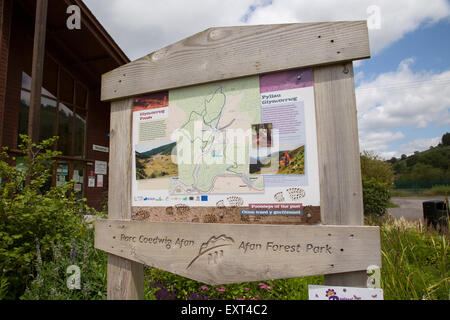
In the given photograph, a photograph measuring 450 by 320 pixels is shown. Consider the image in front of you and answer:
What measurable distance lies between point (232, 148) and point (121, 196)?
93cm

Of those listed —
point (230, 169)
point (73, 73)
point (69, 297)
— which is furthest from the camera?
point (73, 73)

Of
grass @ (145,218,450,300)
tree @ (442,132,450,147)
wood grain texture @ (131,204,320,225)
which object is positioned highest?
tree @ (442,132,450,147)

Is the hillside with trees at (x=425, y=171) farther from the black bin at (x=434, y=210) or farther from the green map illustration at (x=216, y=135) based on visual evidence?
the green map illustration at (x=216, y=135)

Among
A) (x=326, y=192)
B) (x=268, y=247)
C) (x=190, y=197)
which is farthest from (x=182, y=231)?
(x=326, y=192)

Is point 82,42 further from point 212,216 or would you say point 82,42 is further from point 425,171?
point 425,171

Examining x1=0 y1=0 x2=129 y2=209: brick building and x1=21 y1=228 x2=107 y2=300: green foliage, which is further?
x1=0 y1=0 x2=129 y2=209: brick building

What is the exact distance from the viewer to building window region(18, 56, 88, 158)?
9578mm

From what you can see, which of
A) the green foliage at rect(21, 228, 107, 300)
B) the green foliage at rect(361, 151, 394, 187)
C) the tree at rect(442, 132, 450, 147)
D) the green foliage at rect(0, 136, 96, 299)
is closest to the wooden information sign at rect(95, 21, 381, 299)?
the green foliage at rect(21, 228, 107, 300)

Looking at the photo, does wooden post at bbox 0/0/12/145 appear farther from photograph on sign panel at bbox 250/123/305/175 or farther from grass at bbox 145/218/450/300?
photograph on sign panel at bbox 250/123/305/175

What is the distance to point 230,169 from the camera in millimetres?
1622

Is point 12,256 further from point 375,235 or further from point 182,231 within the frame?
point 375,235

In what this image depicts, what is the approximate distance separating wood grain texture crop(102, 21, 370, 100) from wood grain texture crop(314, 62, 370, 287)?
122 millimetres
